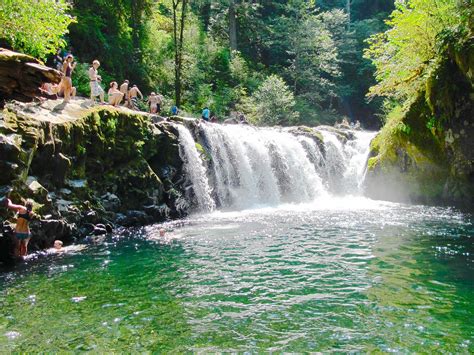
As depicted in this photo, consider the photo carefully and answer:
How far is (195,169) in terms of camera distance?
18047mm

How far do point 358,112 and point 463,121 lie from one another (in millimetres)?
30940

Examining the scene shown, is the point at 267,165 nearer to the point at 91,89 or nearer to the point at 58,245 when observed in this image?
the point at 91,89

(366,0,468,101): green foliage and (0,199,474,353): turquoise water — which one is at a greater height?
(366,0,468,101): green foliage

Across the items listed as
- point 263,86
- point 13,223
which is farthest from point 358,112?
point 13,223

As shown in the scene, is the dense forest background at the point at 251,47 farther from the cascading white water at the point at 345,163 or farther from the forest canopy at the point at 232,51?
the cascading white water at the point at 345,163

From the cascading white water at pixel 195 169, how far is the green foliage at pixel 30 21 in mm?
6127

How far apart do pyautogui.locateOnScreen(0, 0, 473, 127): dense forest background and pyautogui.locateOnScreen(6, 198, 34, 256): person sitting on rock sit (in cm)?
582

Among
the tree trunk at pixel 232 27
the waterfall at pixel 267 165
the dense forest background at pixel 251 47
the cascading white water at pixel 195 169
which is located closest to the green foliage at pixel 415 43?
the dense forest background at pixel 251 47

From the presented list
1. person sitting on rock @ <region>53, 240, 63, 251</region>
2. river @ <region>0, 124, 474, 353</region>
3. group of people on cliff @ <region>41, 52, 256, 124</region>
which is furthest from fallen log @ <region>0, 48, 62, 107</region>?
river @ <region>0, 124, 474, 353</region>

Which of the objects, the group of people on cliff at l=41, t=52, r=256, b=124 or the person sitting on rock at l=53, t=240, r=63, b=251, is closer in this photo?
the person sitting on rock at l=53, t=240, r=63, b=251

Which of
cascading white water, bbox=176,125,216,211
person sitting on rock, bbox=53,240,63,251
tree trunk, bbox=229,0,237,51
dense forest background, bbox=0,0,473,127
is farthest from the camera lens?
tree trunk, bbox=229,0,237,51

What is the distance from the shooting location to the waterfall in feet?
61.2

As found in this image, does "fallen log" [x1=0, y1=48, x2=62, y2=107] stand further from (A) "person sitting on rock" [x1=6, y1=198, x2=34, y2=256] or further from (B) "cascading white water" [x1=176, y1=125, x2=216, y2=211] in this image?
(B) "cascading white water" [x1=176, y1=125, x2=216, y2=211]

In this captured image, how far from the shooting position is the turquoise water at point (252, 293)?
5.95 metres
